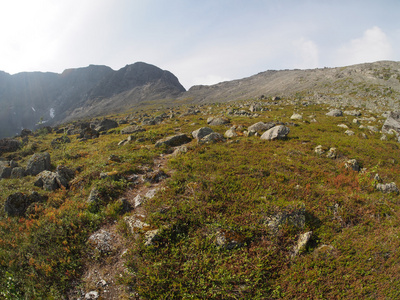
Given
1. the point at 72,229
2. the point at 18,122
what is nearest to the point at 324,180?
the point at 72,229

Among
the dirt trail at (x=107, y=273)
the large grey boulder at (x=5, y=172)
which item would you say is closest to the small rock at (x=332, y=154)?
the dirt trail at (x=107, y=273)

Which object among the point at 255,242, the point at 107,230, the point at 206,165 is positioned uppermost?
the point at 206,165

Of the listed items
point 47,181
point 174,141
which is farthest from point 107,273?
point 174,141

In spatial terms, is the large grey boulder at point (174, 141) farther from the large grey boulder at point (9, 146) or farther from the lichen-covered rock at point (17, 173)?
the large grey boulder at point (9, 146)

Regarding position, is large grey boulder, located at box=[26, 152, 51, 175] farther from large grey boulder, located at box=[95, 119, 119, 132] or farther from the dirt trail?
large grey boulder, located at box=[95, 119, 119, 132]

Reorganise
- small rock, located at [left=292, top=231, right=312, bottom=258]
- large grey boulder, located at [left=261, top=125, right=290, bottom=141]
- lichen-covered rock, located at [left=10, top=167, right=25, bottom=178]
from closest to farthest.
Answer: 1. small rock, located at [left=292, top=231, right=312, bottom=258]
2. lichen-covered rock, located at [left=10, top=167, right=25, bottom=178]
3. large grey boulder, located at [left=261, top=125, right=290, bottom=141]

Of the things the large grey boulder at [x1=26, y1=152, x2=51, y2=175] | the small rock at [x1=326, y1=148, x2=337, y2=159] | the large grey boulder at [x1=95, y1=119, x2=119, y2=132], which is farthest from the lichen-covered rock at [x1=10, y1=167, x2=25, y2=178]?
the large grey boulder at [x1=95, y1=119, x2=119, y2=132]

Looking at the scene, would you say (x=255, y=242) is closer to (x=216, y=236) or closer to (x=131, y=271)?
(x=216, y=236)

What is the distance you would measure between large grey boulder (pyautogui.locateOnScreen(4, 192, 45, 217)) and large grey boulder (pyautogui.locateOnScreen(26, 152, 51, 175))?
6.53 meters

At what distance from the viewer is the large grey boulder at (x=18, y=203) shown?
967 cm

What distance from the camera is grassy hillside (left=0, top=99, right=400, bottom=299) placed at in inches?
223

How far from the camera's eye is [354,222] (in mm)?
8016

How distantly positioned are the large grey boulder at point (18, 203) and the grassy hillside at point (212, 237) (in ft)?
1.11

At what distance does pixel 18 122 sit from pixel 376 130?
297189 millimetres
